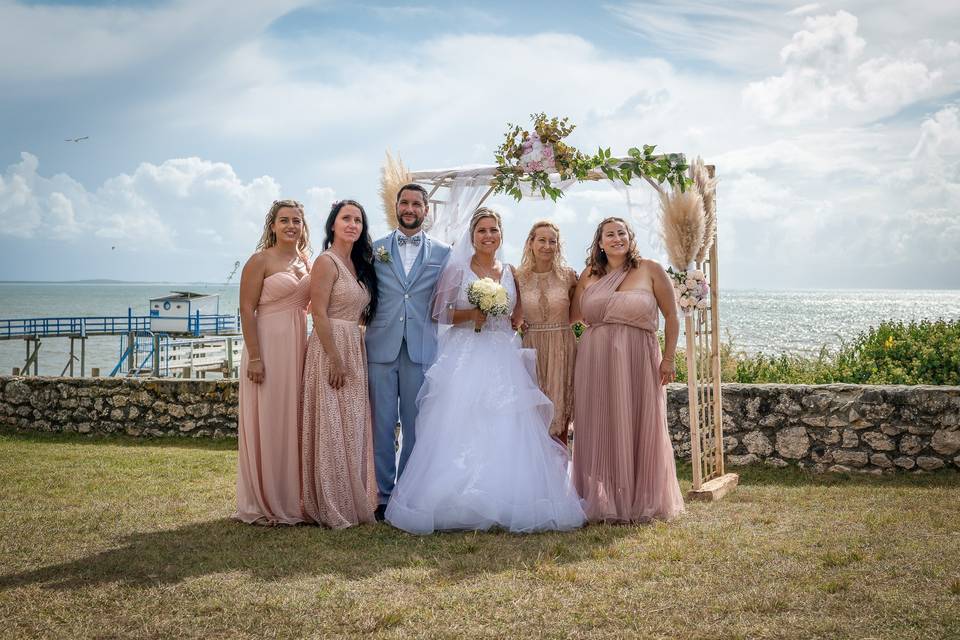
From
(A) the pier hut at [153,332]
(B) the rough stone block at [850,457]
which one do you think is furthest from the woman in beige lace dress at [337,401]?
(A) the pier hut at [153,332]

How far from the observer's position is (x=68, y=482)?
7.20m

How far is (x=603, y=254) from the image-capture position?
631 cm

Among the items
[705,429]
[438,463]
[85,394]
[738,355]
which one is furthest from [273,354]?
[738,355]

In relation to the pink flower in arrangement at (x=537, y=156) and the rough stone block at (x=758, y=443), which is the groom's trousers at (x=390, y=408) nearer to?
the pink flower in arrangement at (x=537, y=156)

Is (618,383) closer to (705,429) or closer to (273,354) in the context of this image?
(705,429)

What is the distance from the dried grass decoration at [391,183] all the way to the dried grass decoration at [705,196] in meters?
2.43

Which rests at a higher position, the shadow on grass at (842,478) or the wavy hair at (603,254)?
the wavy hair at (603,254)

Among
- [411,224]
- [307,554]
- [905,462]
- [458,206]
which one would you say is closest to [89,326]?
[458,206]

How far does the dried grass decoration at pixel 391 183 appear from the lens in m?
6.94

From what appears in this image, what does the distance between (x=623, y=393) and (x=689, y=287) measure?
1.16 metres

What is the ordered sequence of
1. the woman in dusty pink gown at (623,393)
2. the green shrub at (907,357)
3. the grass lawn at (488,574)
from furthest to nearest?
1. the green shrub at (907,357)
2. the woman in dusty pink gown at (623,393)
3. the grass lawn at (488,574)

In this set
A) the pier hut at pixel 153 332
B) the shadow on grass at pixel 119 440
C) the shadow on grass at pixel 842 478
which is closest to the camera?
the shadow on grass at pixel 842 478

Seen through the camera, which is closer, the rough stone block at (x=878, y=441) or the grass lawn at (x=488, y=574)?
the grass lawn at (x=488, y=574)

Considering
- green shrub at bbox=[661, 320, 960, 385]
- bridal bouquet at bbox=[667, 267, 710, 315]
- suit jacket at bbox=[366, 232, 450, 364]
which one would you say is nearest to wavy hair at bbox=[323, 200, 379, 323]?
suit jacket at bbox=[366, 232, 450, 364]
